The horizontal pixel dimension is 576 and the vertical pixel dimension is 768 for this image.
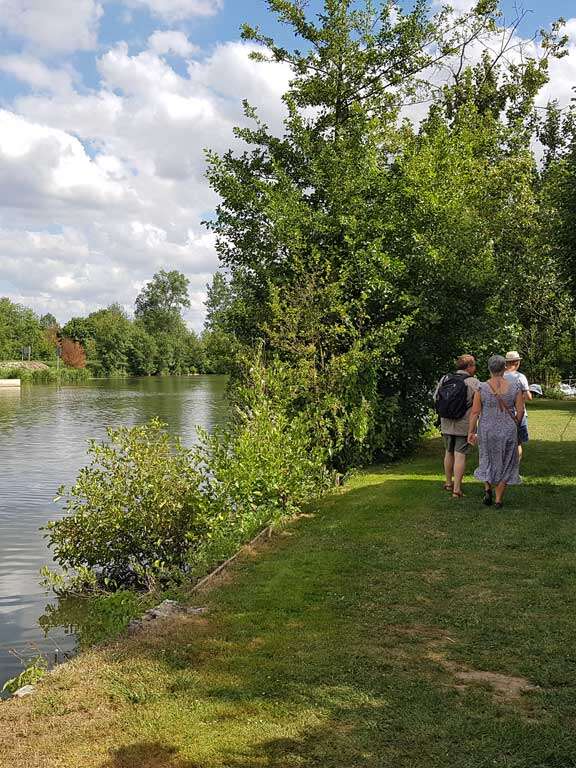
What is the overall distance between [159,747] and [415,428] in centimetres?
1245

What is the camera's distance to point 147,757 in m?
4.09

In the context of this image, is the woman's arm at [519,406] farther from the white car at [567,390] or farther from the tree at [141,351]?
the tree at [141,351]

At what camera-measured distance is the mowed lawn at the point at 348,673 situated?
13.4ft

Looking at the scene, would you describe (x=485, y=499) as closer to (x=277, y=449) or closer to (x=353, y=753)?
(x=277, y=449)

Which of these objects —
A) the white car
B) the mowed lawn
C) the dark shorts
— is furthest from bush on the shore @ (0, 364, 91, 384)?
the mowed lawn

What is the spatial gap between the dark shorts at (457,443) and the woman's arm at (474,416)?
0.45m

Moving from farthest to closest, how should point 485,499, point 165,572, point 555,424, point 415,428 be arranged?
1. point 555,424
2. point 415,428
3. point 485,499
4. point 165,572

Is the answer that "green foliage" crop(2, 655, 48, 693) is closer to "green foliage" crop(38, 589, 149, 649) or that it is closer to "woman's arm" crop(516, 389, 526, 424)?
"green foliage" crop(38, 589, 149, 649)

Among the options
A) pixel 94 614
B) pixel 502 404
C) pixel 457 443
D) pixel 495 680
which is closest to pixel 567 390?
pixel 457 443

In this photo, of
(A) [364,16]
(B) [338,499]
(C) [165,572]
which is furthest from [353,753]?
(A) [364,16]

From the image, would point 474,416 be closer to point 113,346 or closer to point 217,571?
point 217,571

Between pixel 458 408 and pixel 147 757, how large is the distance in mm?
7442

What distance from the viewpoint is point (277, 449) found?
10.2m

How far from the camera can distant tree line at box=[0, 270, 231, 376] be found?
350 ft
